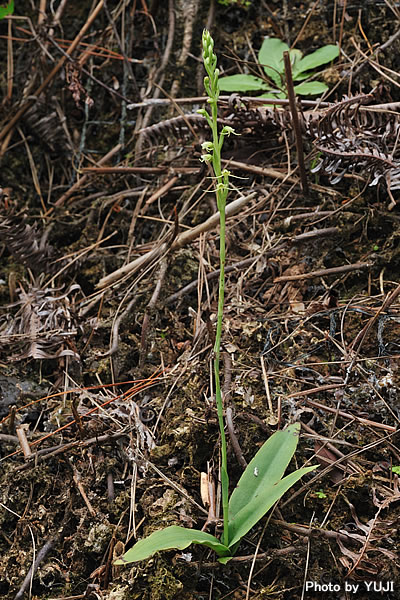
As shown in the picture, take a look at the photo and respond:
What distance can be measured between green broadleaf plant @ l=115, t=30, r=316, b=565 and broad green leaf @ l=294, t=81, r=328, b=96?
115cm

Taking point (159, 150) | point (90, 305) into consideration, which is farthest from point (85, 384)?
point (159, 150)

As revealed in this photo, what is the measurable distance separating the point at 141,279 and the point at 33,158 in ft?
3.71

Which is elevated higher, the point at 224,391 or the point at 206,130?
the point at 206,130

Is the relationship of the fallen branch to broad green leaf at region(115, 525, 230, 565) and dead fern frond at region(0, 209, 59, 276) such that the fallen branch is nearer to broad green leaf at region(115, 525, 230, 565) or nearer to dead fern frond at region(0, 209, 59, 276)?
dead fern frond at region(0, 209, 59, 276)

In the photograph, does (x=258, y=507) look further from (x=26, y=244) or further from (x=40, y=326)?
(x=26, y=244)

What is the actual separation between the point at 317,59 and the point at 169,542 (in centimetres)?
226

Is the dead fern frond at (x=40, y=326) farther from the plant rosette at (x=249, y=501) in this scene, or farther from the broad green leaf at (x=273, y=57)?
the broad green leaf at (x=273, y=57)

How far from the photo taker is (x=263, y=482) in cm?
153

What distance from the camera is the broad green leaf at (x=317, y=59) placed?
256 cm

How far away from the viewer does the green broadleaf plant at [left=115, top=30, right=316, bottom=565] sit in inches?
53.2

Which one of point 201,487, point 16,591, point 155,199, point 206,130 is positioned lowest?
point 16,591

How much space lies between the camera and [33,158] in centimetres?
297

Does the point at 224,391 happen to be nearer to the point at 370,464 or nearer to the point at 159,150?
the point at 370,464

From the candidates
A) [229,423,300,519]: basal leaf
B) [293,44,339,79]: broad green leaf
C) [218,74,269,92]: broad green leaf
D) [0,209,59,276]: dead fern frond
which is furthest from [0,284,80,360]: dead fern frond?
[293,44,339,79]: broad green leaf
